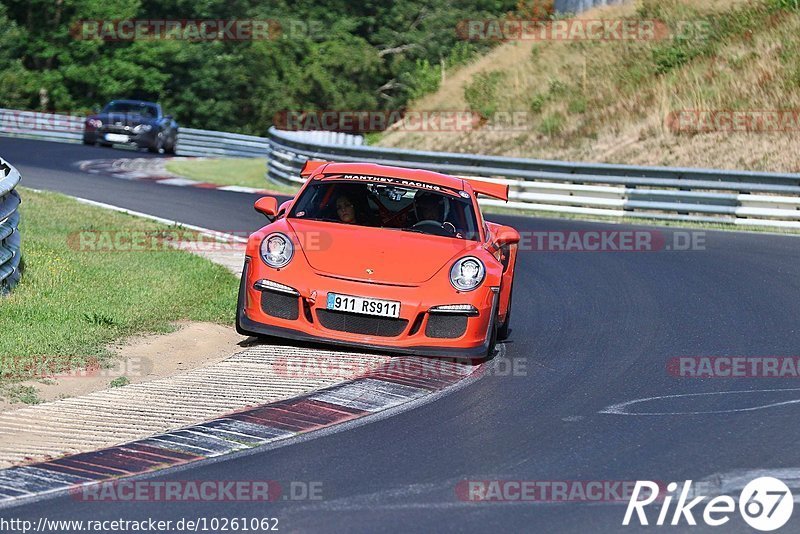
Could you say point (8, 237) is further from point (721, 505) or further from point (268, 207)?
point (721, 505)

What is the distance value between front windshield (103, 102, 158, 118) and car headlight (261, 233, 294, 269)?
2637cm

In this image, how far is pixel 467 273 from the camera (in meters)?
9.14

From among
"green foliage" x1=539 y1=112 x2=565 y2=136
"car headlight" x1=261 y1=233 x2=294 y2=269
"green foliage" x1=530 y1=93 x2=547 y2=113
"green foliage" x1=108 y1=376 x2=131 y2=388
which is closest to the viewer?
"green foliage" x1=108 y1=376 x2=131 y2=388

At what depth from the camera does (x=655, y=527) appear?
5387mm

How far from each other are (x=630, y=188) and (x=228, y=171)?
11.3m

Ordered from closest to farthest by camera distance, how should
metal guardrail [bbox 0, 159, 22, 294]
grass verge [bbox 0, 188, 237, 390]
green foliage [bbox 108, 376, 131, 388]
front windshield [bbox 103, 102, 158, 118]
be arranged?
green foliage [bbox 108, 376, 131, 388] < grass verge [bbox 0, 188, 237, 390] < metal guardrail [bbox 0, 159, 22, 294] < front windshield [bbox 103, 102, 158, 118]

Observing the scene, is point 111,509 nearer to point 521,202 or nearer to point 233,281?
point 233,281

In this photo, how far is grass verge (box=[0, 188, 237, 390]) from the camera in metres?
8.74

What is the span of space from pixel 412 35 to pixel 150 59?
13418 mm

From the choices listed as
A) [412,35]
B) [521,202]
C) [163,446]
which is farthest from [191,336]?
[412,35]

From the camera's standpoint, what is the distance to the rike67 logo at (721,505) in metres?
5.46

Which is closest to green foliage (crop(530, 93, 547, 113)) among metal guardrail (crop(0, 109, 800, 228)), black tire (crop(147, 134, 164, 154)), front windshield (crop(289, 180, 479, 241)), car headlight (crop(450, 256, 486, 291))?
metal guardrail (crop(0, 109, 800, 228))

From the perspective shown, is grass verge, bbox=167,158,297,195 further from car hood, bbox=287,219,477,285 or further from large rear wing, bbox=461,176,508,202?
car hood, bbox=287,219,477,285

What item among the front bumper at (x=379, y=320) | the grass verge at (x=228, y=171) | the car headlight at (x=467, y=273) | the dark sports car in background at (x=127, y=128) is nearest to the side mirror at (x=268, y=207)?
the front bumper at (x=379, y=320)
